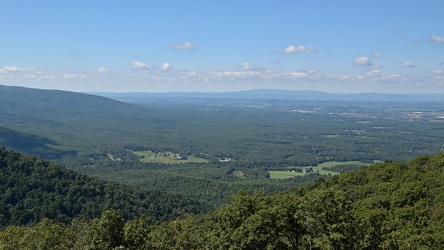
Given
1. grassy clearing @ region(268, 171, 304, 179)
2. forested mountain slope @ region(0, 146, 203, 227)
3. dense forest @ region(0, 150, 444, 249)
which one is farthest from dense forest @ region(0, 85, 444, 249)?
grassy clearing @ region(268, 171, 304, 179)

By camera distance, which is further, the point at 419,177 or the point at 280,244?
the point at 419,177

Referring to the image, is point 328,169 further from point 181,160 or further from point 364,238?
point 364,238

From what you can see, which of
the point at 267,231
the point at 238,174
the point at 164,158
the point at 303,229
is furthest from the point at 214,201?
the point at 164,158

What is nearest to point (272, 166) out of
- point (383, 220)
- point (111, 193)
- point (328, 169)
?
point (328, 169)

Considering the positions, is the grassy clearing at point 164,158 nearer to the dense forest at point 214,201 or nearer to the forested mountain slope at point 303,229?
the dense forest at point 214,201

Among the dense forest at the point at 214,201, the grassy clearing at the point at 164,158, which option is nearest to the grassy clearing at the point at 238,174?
the dense forest at the point at 214,201

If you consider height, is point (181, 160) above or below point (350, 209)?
below
